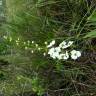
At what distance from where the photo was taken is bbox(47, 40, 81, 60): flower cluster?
6.99 feet

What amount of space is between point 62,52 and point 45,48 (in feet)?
0.49

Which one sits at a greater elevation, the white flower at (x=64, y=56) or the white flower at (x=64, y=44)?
the white flower at (x=64, y=44)

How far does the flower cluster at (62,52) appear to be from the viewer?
2.13 meters

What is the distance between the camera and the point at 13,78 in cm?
261

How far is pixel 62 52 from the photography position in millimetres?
2162

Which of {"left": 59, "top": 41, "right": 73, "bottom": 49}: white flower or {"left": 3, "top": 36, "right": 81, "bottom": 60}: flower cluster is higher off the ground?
{"left": 59, "top": 41, "right": 73, "bottom": 49}: white flower

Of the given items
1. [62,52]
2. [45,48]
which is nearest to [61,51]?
[62,52]

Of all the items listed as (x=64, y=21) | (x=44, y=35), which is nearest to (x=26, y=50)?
(x=44, y=35)

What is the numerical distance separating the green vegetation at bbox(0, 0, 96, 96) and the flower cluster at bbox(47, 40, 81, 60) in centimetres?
5

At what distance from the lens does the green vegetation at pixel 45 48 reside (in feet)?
7.17

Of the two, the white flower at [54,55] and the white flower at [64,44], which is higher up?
the white flower at [64,44]

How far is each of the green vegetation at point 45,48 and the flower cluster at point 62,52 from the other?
0.05 m

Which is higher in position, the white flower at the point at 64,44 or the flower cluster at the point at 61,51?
the white flower at the point at 64,44

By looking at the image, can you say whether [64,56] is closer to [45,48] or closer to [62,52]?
[62,52]
